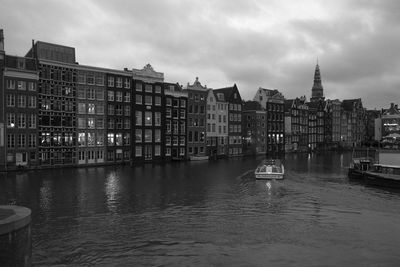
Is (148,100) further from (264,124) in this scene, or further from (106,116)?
(264,124)

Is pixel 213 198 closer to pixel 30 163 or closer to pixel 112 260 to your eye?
pixel 112 260

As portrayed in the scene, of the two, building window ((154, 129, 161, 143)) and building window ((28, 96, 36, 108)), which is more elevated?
building window ((28, 96, 36, 108))

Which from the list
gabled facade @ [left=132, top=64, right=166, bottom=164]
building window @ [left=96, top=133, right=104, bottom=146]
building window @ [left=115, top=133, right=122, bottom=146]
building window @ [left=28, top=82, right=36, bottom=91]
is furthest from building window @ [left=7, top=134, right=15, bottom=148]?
gabled facade @ [left=132, top=64, right=166, bottom=164]

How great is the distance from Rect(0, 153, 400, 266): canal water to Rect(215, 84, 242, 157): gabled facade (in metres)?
65.9

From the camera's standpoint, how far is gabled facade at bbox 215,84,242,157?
128 metres

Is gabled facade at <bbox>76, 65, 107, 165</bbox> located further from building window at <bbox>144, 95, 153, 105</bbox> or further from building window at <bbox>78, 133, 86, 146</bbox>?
building window at <bbox>144, 95, 153, 105</bbox>

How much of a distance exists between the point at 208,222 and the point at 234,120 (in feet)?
313

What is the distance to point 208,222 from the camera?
35.8 metres

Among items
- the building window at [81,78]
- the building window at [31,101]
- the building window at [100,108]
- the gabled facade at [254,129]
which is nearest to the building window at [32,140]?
the building window at [31,101]

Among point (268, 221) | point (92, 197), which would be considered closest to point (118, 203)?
point (92, 197)

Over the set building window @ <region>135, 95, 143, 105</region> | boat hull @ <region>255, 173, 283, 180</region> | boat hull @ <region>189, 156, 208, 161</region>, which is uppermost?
building window @ <region>135, 95, 143, 105</region>

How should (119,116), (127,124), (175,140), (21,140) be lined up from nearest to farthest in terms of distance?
(21,140) → (119,116) → (127,124) → (175,140)

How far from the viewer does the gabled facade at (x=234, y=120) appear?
128m

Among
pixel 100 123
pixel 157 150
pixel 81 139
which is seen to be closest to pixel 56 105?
pixel 81 139
